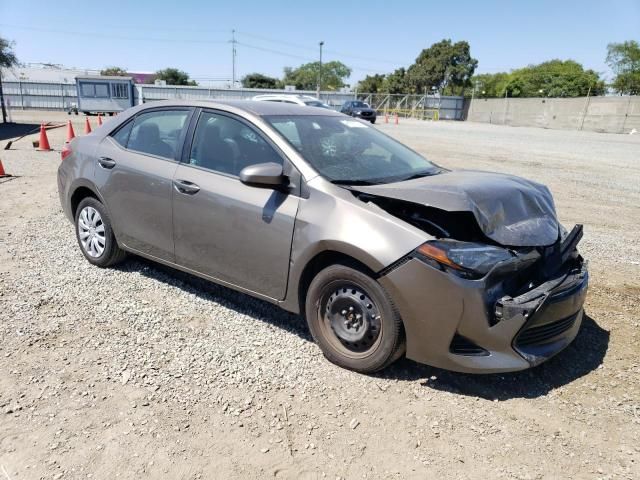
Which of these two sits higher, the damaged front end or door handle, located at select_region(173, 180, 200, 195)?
door handle, located at select_region(173, 180, 200, 195)

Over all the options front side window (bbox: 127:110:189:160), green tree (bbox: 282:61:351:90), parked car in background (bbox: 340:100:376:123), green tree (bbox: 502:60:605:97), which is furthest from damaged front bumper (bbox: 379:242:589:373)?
green tree (bbox: 282:61:351:90)

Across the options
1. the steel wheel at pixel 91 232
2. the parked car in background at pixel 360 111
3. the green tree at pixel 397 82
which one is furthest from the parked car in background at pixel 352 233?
the green tree at pixel 397 82

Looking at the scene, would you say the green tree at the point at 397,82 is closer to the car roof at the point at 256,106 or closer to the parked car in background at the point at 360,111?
the parked car in background at the point at 360,111

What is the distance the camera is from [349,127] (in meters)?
4.30

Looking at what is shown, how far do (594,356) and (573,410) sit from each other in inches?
30.7

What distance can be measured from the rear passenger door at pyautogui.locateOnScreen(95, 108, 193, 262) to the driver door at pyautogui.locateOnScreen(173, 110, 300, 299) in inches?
6.3

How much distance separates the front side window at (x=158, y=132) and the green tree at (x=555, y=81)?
65.7 m

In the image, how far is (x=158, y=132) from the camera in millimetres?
4363

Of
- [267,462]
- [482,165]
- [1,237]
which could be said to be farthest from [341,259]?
[482,165]

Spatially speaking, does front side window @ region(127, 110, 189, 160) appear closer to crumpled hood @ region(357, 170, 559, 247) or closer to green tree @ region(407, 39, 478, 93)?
crumpled hood @ region(357, 170, 559, 247)

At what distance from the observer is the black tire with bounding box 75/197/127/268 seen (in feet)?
15.4

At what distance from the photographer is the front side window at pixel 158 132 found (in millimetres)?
4172

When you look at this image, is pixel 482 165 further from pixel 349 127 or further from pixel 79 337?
pixel 79 337

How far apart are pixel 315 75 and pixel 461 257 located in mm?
131761
